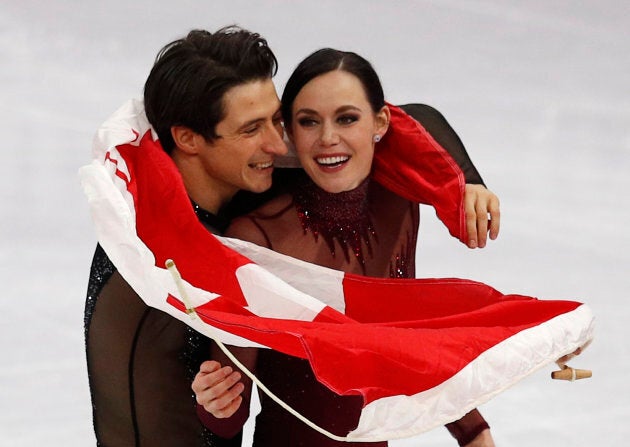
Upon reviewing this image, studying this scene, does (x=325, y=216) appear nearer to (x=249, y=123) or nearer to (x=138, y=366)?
(x=249, y=123)

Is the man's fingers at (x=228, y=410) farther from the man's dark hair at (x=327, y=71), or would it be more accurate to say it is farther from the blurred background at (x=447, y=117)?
the blurred background at (x=447, y=117)

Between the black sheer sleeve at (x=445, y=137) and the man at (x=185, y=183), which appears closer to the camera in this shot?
the man at (x=185, y=183)

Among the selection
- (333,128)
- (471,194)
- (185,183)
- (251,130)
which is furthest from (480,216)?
(185,183)

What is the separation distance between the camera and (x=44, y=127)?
4172mm

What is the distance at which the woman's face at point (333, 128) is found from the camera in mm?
2174

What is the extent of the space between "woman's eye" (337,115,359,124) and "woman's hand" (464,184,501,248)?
0.88 ft

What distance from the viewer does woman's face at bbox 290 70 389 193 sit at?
217 cm

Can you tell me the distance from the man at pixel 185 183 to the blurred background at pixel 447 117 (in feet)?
3.03

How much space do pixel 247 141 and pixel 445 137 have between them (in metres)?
0.43

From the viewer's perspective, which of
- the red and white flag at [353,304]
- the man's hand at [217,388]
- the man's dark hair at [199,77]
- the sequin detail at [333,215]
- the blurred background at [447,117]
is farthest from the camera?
the blurred background at [447,117]

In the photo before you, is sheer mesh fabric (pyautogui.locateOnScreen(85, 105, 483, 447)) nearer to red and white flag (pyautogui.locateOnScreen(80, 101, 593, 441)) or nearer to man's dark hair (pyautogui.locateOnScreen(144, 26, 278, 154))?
red and white flag (pyautogui.locateOnScreen(80, 101, 593, 441))

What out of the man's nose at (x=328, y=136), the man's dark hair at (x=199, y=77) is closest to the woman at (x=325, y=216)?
the man's nose at (x=328, y=136)

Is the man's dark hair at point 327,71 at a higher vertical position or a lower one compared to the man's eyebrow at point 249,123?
higher

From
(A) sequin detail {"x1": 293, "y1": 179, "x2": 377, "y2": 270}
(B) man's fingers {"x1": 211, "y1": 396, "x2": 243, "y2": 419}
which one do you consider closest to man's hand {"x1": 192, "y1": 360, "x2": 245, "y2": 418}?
(B) man's fingers {"x1": 211, "y1": 396, "x2": 243, "y2": 419}
